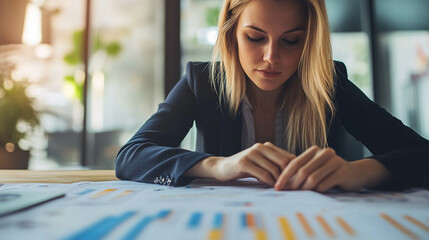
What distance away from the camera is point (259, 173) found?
62 cm

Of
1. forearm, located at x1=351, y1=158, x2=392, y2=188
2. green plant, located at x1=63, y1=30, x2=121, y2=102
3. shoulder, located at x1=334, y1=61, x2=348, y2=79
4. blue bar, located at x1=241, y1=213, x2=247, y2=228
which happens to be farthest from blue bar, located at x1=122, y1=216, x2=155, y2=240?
green plant, located at x1=63, y1=30, x2=121, y2=102

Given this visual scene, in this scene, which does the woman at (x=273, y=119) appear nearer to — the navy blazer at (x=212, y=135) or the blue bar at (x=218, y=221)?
the navy blazer at (x=212, y=135)

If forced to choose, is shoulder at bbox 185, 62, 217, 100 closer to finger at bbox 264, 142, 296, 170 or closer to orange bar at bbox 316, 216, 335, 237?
finger at bbox 264, 142, 296, 170

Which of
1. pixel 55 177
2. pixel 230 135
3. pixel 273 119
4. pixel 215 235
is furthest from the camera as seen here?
pixel 273 119

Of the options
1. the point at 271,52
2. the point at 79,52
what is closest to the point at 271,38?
the point at 271,52

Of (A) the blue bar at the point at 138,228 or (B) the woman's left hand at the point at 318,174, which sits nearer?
(A) the blue bar at the point at 138,228

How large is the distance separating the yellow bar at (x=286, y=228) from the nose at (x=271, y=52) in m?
0.61

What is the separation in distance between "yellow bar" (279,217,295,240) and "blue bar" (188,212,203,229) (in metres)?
0.09

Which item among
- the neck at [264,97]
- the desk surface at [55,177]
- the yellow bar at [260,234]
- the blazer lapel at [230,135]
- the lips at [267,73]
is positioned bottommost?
the desk surface at [55,177]

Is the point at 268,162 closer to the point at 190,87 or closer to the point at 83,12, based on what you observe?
the point at 190,87

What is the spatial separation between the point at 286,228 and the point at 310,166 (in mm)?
275

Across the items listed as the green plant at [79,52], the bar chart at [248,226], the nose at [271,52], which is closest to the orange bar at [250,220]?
the bar chart at [248,226]

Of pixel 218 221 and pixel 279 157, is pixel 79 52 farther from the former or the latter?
pixel 218 221

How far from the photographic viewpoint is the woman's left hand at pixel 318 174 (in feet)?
1.93
